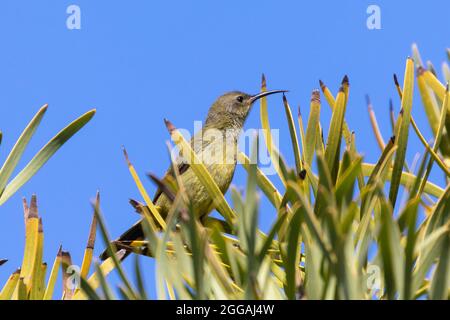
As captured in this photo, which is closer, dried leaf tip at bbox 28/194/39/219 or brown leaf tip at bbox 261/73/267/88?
dried leaf tip at bbox 28/194/39/219

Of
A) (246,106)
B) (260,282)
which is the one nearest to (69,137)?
(260,282)

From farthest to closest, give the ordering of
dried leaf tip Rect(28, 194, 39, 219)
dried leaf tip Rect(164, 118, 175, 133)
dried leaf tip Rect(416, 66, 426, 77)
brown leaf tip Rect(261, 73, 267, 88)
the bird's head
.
Result: the bird's head
brown leaf tip Rect(261, 73, 267, 88)
dried leaf tip Rect(416, 66, 426, 77)
dried leaf tip Rect(164, 118, 175, 133)
dried leaf tip Rect(28, 194, 39, 219)

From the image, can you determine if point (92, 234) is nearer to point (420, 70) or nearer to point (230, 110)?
point (420, 70)

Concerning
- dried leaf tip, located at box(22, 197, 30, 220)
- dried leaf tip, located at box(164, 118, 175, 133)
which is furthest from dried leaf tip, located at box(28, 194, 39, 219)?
dried leaf tip, located at box(164, 118, 175, 133)

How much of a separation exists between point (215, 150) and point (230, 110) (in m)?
1.13

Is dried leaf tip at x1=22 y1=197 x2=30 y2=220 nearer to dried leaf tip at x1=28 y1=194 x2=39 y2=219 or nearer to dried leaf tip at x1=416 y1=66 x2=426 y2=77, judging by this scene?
dried leaf tip at x1=28 y1=194 x2=39 y2=219

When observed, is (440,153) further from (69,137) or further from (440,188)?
(69,137)

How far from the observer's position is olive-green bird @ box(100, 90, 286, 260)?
518 cm

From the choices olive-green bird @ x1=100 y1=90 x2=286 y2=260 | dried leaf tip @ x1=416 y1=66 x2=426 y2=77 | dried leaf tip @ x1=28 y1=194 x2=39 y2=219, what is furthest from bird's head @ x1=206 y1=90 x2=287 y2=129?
dried leaf tip @ x1=28 y1=194 x2=39 y2=219

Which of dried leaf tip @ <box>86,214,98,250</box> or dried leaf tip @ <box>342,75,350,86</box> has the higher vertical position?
dried leaf tip @ <box>342,75,350,86</box>

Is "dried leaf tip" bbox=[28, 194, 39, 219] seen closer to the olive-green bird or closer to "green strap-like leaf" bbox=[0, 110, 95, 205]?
"green strap-like leaf" bbox=[0, 110, 95, 205]

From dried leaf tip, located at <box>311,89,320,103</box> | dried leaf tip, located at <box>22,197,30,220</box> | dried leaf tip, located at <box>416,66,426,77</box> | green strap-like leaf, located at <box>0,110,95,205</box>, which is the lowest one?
dried leaf tip, located at <box>22,197,30,220</box>

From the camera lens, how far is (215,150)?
6102 millimetres

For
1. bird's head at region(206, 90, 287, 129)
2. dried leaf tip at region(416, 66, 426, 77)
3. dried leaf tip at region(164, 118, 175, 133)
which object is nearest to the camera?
dried leaf tip at region(164, 118, 175, 133)
